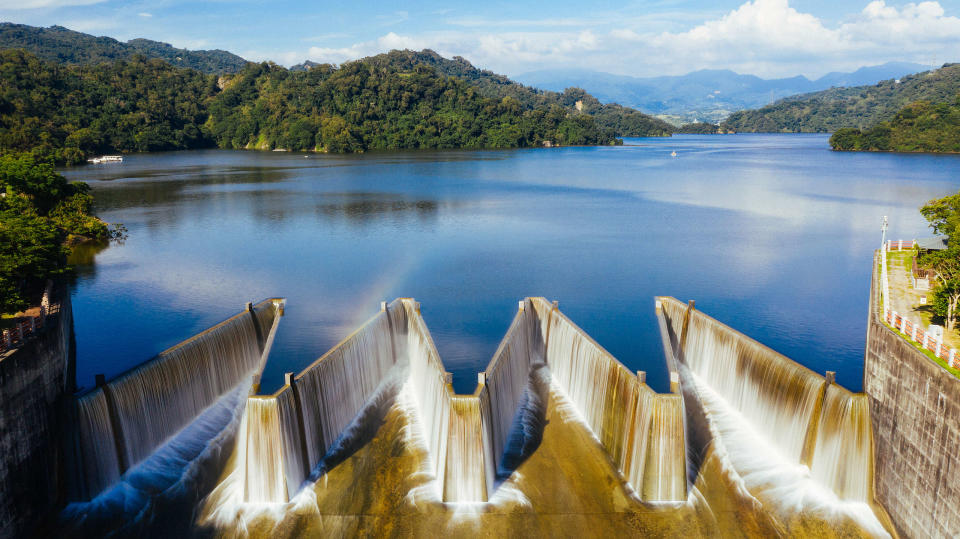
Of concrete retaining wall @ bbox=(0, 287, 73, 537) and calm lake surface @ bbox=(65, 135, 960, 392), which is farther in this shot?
calm lake surface @ bbox=(65, 135, 960, 392)

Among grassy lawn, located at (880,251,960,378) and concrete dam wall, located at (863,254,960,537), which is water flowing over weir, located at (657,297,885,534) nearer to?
concrete dam wall, located at (863,254,960,537)

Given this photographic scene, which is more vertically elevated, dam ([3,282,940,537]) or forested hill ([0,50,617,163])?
forested hill ([0,50,617,163])

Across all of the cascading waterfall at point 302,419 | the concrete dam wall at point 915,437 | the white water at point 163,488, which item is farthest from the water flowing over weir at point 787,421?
the white water at point 163,488

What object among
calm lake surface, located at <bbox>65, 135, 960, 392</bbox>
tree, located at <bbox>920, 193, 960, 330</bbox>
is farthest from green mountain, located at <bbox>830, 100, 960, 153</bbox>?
tree, located at <bbox>920, 193, 960, 330</bbox>

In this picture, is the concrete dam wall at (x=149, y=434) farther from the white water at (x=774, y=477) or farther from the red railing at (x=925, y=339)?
the red railing at (x=925, y=339)

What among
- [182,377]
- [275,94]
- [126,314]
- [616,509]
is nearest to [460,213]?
[126,314]

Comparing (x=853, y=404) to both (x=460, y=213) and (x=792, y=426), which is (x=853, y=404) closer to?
(x=792, y=426)

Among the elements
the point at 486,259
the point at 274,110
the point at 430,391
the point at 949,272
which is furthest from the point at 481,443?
the point at 274,110
